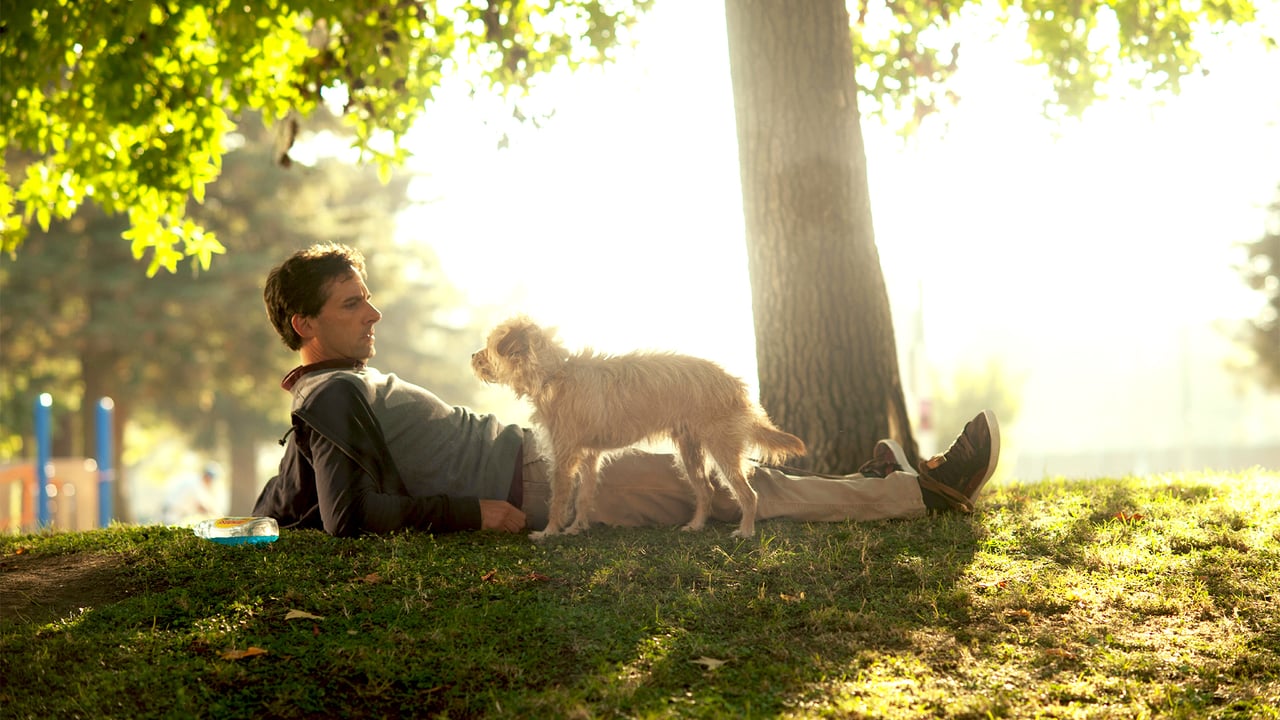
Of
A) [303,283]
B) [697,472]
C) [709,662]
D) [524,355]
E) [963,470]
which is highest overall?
[303,283]

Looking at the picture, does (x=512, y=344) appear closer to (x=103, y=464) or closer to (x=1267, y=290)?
(x=103, y=464)

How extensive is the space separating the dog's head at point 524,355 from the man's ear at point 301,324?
1023 mm

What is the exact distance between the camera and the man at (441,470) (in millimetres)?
5828

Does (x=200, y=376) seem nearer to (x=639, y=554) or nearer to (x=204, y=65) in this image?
(x=204, y=65)

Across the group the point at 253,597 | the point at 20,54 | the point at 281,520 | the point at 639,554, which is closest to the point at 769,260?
the point at 639,554

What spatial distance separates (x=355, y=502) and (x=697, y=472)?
6.35 ft

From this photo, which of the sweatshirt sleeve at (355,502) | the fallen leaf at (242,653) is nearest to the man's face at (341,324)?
the sweatshirt sleeve at (355,502)

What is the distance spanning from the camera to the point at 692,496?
646cm

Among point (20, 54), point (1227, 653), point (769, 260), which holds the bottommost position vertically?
point (1227, 653)

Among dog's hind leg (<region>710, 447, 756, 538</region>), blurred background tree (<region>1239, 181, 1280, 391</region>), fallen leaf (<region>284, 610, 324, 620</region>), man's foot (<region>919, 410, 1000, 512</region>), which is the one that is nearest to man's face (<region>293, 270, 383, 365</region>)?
fallen leaf (<region>284, 610, 324, 620</region>)

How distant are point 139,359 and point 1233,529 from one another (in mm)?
25097

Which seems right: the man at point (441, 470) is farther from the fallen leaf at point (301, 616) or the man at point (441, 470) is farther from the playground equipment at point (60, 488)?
the playground equipment at point (60, 488)

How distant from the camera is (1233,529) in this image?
6168 millimetres

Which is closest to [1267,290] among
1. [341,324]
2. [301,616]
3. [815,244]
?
[815,244]
